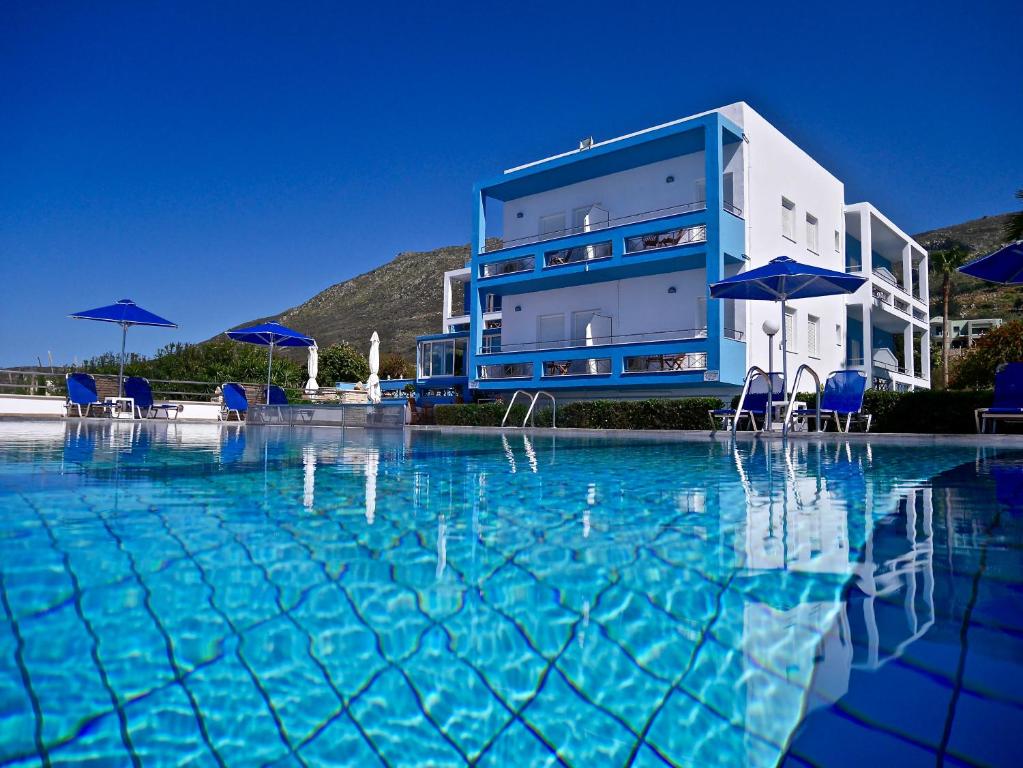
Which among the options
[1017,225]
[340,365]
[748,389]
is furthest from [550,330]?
[340,365]

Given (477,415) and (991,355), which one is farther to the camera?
(991,355)

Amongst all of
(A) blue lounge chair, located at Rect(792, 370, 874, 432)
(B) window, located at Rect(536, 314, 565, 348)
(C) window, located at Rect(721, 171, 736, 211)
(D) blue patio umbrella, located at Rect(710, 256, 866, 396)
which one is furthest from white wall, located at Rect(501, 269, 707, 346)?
(A) blue lounge chair, located at Rect(792, 370, 874, 432)

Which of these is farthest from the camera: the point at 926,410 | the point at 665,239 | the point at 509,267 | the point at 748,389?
the point at 509,267

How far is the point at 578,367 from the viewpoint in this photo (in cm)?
2300

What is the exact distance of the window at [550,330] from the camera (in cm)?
2508

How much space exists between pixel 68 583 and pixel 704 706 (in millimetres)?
2009

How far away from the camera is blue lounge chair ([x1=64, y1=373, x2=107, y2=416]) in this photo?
2034 cm

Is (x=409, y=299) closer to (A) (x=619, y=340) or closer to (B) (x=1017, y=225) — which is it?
(A) (x=619, y=340)

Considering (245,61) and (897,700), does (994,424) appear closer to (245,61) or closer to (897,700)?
(897,700)

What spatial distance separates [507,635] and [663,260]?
20.8 m

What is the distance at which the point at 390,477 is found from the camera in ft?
18.4

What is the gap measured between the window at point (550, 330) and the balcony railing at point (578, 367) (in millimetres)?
1372

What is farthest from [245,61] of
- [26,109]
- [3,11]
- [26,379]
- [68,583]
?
[68,583]

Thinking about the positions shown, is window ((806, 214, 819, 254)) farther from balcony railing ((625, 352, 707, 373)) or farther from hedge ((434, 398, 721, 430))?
hedge ((434, 398, 721, 430))
